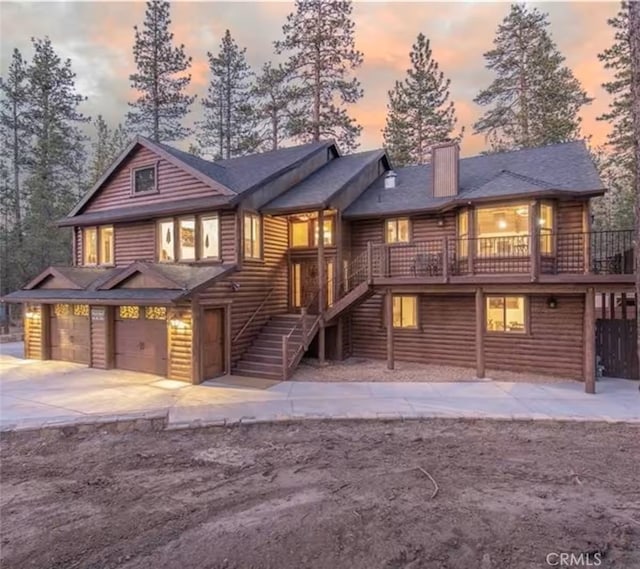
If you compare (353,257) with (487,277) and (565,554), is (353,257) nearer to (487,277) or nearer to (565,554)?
(487,277)

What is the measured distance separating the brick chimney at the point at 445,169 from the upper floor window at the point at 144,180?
383 inches

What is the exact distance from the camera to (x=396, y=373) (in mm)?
11625

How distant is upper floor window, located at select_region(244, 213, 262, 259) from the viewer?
12.5m

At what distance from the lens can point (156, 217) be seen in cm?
1375

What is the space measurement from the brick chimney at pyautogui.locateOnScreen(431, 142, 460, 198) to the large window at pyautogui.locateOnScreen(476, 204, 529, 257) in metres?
1.66

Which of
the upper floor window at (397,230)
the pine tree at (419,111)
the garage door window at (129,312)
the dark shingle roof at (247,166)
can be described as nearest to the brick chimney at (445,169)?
the upper floor window at (397,230)

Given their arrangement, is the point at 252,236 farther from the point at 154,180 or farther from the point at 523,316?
the point at 523,316

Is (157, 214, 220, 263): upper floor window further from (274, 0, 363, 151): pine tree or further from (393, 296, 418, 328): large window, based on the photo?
(274, 0, 363, 151): pine tree

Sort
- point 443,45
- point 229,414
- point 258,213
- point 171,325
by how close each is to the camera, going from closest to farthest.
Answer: point 229,414 < point 171,325 < point 258,213 < point 443,45

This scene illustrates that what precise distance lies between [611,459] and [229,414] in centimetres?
643

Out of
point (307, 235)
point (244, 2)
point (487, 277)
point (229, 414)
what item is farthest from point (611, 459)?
point (244, 2)

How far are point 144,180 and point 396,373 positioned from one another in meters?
11.1

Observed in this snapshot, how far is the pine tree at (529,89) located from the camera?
2292 cm

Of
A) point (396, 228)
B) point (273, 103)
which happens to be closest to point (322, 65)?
point (273, 103)
